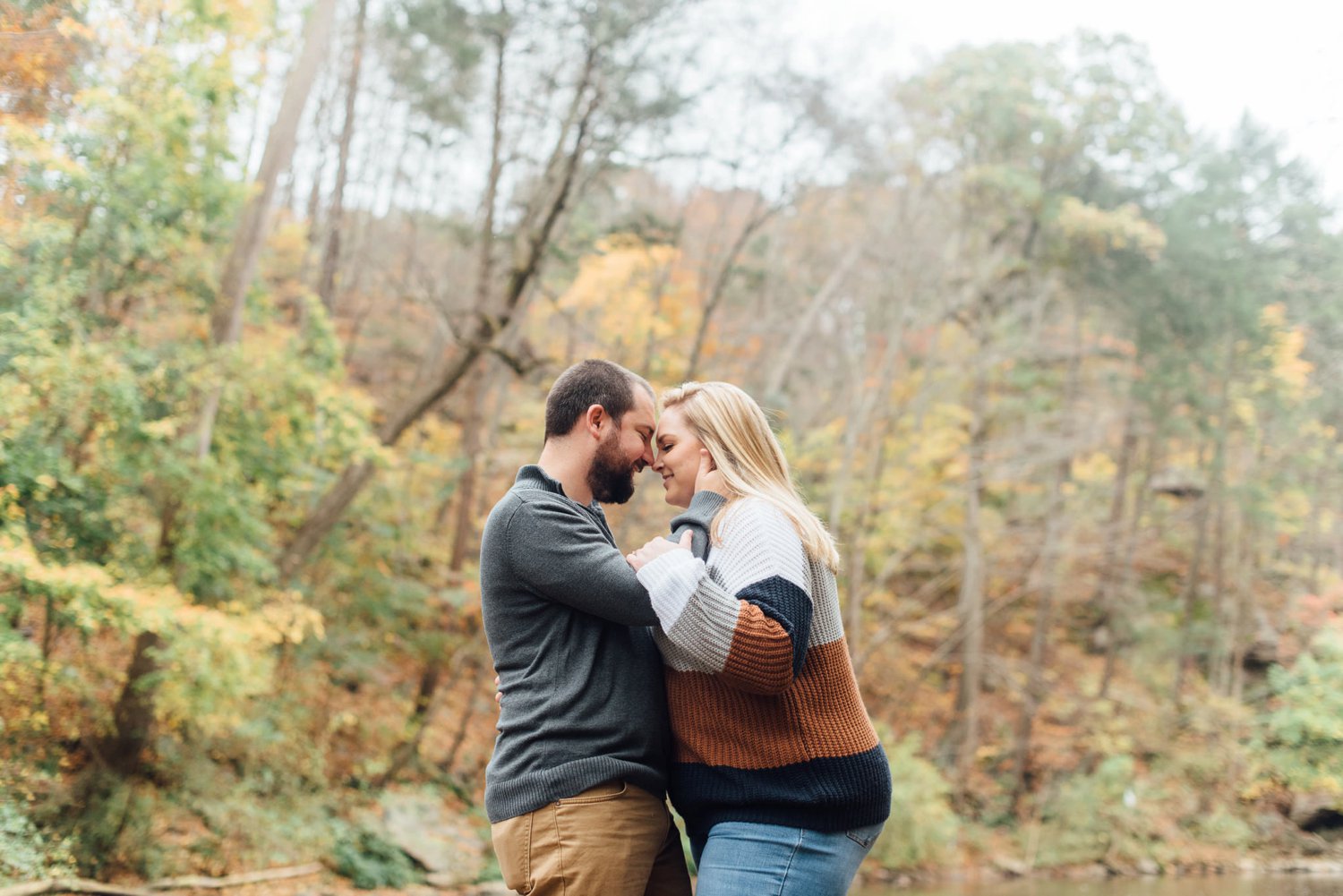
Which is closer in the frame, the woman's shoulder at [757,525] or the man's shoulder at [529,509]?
the woman's shoulder at [757,525]

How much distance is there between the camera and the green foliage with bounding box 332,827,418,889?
31.4 feet

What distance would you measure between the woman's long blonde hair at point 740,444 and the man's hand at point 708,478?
0.03 metres

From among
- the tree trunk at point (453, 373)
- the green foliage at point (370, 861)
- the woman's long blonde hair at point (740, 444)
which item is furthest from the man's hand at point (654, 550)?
the green foliage at point (370, 861)

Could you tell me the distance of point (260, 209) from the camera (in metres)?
9.88

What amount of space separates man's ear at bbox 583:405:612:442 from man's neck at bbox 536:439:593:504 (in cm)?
8

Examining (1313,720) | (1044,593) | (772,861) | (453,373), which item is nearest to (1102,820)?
(1313,720)

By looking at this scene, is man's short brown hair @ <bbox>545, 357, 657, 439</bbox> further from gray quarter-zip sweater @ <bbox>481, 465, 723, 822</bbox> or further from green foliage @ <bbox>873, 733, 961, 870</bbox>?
green foliage @ <bbox>873, 733, 961, 870</bbox>

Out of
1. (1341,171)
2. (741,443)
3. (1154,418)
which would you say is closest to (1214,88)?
(1341,171)

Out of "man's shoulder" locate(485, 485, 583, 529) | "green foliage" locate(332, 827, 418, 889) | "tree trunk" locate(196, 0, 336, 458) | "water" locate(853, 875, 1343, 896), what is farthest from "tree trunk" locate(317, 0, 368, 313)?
"man's shoulder" locate(485, 485, 583, 529)

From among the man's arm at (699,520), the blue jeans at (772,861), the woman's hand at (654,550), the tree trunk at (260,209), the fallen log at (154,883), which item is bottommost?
the fallen log at (154,883)

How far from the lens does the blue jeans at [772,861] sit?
2.28 meters

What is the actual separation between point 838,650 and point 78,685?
820 centimetres

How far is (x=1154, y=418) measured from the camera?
735 inches

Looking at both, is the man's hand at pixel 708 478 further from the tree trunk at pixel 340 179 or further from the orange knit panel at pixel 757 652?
the tree trunk at pixel 340 179
